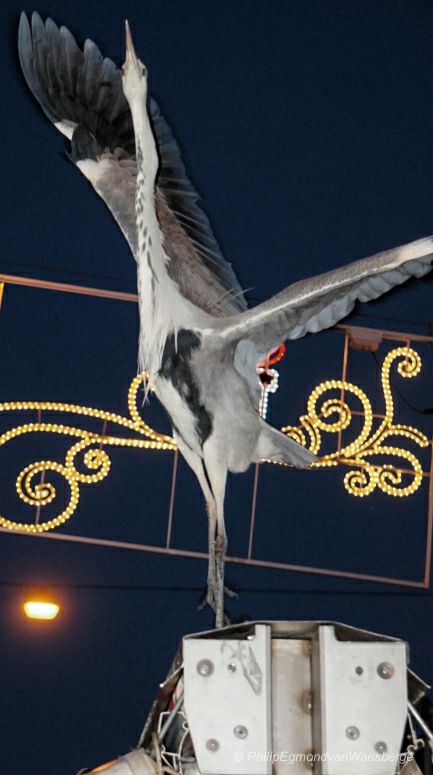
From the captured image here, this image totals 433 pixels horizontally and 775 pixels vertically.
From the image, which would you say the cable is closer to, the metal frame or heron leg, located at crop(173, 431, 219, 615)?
the metal frame

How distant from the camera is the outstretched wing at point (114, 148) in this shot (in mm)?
1836

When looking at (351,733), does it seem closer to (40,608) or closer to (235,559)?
(235,559)

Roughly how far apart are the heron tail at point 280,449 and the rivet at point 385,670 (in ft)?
2.92

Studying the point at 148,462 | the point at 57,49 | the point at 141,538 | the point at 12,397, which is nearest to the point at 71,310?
the point at 12,397

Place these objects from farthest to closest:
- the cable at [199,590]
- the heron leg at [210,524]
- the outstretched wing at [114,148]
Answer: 1. the cable at [199,590]
2. the outstretched wing at [114,148]
3. the heron leg at [210,524]

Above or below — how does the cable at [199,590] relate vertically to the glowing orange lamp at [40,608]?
above

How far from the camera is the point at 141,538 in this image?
228cm

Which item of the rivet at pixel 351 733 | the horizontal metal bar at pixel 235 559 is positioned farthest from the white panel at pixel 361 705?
the horizontal metal bar at pixel 235 559

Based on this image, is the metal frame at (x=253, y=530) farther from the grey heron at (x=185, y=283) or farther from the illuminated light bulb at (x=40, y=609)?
the grey heron at (x=185, y=283)

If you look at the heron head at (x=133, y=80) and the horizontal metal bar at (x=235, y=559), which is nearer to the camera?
the heron head at (x=133, y=80)

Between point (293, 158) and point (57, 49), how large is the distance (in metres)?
0.88

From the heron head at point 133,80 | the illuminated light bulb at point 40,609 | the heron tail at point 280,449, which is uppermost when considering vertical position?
the heron head at point 133,80

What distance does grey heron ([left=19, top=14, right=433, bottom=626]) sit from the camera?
1.58 meters

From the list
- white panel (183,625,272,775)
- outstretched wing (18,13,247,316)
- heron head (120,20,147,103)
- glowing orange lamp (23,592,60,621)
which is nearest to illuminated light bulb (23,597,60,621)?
glowing orange lamp (23,592,60,621)
